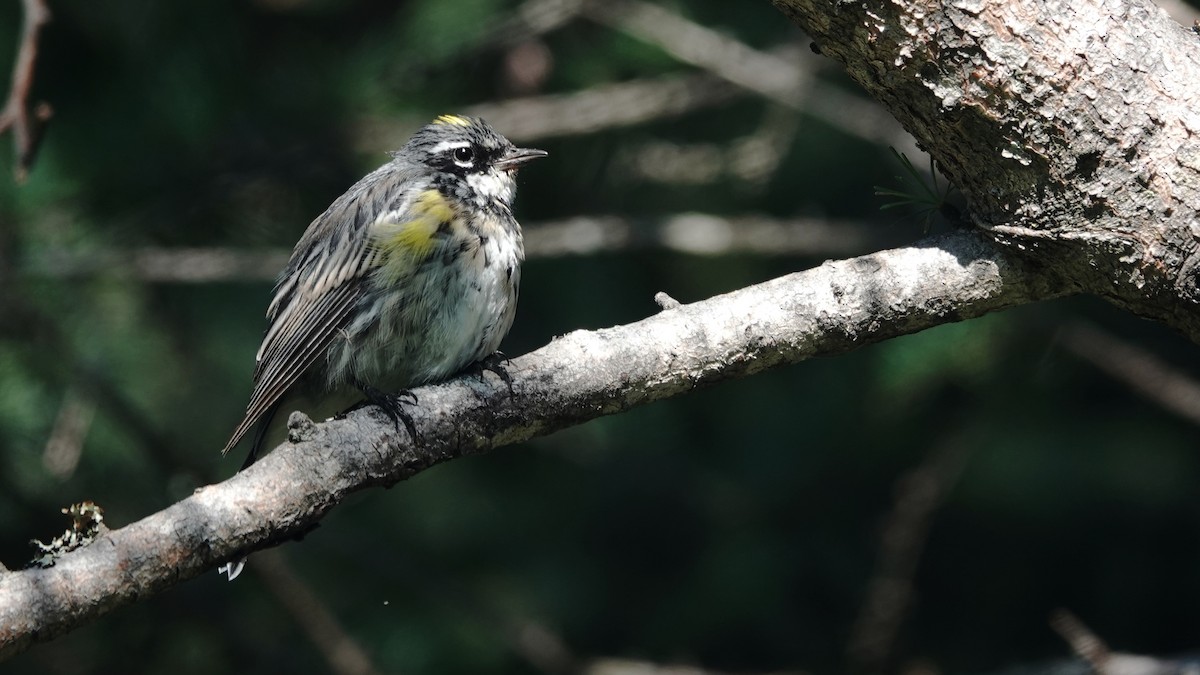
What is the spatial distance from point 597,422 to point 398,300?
279cm

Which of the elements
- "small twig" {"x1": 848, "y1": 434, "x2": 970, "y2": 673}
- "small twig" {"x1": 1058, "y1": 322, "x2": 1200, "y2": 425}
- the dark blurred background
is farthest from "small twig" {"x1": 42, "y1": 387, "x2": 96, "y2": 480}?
"small twig" {"x1": 1058, "y1": 322, "x2": 1200, "y2": 425}

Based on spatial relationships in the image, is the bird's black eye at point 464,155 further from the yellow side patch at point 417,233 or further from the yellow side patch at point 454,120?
the yellow side patch at point 417,233

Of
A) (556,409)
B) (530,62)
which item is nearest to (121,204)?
(530,62)

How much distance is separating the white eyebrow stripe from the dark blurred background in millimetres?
1091

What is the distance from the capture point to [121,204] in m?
5.74

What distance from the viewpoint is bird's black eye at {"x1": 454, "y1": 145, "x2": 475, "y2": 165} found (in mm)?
4855

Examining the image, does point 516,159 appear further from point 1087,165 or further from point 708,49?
point 1087,165

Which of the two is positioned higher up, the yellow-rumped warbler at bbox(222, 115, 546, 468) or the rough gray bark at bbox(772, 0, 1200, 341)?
the rough gray bark at bbox(772, 0, 1200, 341)

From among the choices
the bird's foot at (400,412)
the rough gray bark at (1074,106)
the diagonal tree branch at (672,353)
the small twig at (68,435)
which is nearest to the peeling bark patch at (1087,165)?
the rough gray bark at (1074,106)

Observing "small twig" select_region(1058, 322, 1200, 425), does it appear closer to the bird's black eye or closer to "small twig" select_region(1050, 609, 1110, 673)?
"small twig" select_region(1050, 609, 1110, 673)

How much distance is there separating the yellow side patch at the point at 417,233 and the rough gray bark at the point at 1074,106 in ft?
5.63

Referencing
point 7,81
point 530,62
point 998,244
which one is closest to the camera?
point 998,244

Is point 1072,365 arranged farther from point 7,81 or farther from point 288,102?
point 7,81

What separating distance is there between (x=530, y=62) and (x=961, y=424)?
8.72 feet
